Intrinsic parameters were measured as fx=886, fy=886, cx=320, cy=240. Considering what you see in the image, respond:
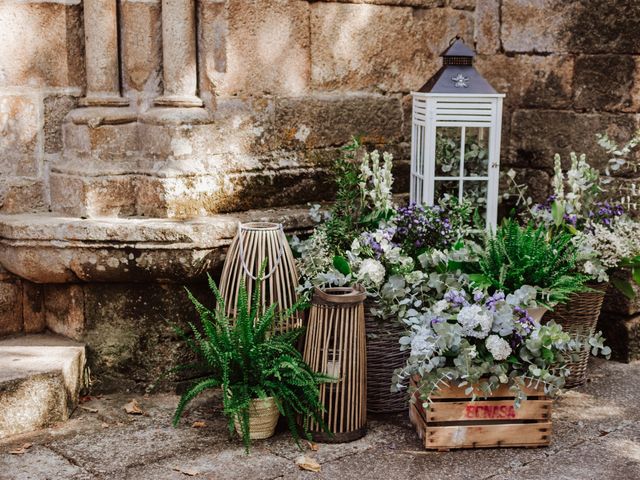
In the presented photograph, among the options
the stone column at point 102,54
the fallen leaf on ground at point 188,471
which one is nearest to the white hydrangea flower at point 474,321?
Result: the fallen leaf on ground at point 188,471

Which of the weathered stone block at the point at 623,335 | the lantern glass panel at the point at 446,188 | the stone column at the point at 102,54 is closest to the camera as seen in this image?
the stone column at the point at 102,54

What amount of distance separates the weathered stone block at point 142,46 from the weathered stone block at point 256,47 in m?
0.11

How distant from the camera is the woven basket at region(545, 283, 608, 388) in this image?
4.35m

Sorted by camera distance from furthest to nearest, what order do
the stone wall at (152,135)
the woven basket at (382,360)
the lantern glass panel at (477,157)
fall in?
the lantern glass panel at (477,157)
the stone wall at (152,135)
the woven basket at (382,360)

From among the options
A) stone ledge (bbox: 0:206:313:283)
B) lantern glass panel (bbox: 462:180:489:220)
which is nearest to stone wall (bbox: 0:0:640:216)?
stone ledge (bbox: 0:206:313:283)

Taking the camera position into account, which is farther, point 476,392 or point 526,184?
point 526,184

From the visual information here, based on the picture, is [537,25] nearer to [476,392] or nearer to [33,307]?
[476,392]

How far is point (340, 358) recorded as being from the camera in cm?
367

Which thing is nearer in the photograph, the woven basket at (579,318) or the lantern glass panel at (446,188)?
the woven basket at (579,318)

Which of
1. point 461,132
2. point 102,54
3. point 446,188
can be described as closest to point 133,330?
point 102,54

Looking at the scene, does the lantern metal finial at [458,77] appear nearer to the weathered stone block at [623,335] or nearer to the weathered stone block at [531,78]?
the weathered stone block at [531,78]

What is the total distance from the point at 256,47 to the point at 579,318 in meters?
2.09

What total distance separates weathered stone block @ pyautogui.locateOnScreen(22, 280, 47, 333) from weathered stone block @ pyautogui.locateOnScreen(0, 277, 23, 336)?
0.02m

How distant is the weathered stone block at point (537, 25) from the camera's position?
16.1 feet
